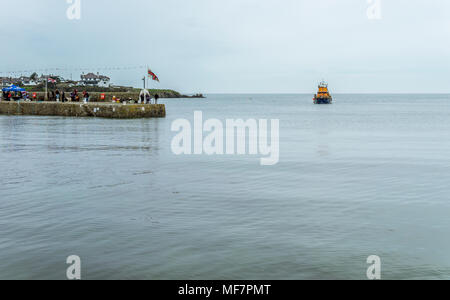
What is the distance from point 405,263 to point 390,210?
3.99m

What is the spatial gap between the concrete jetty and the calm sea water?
97.6 ft

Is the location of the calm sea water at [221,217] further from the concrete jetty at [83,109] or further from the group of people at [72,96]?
the group of people at [72,96]

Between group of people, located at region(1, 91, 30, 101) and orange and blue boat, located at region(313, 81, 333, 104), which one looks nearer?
group of people, located at region(1, 91, 30, 101)

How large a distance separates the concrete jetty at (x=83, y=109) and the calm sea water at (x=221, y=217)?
2975cm

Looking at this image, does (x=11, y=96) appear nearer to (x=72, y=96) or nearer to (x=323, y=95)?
(x=72, y=96)

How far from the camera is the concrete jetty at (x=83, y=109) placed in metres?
51.4

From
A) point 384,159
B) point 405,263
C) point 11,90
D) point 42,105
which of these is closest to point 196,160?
point 384,159

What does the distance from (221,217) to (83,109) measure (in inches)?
1820

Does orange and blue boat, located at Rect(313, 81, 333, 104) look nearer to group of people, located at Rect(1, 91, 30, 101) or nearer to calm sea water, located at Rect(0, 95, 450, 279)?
group of people, located at Rect(1, 91, 30, 101)

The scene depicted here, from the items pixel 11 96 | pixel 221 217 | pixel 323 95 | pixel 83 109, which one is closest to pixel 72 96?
pixel 83 109

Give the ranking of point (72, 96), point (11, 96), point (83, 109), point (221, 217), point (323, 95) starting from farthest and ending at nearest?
point (323, 95)
point (11, 96)
point (72, 96)
point (83, 109)
point (221, 217)

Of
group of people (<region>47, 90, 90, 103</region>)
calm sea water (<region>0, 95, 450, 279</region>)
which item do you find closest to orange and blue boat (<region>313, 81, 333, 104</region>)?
group of people (<region>47, 90, 90, 103</region>)

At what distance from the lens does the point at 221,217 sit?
444 inches

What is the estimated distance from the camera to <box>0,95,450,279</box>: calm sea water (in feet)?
26.7
